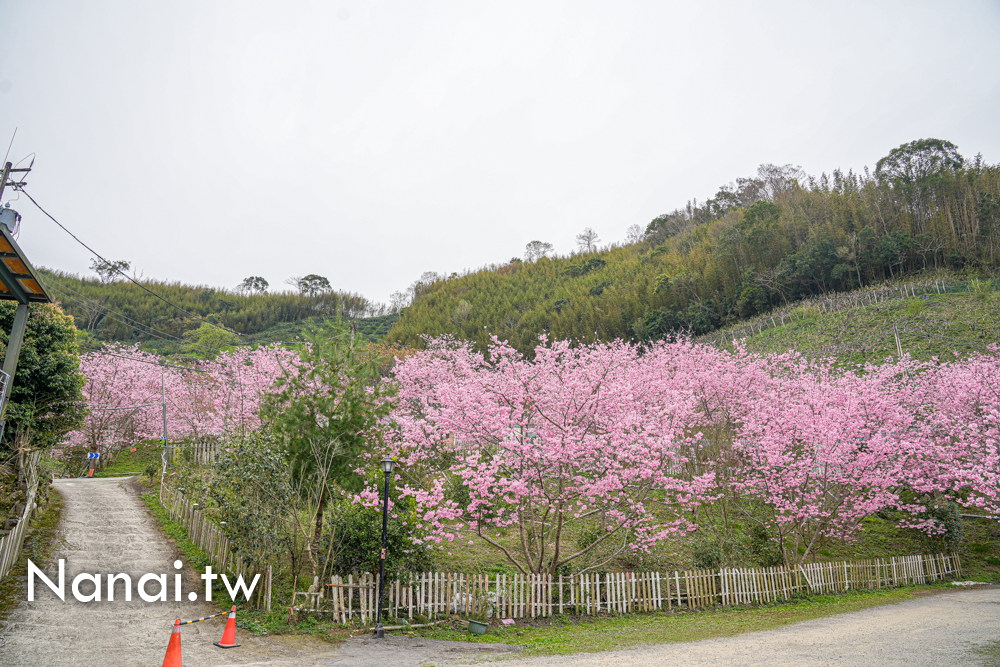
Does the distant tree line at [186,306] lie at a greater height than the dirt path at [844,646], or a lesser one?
greater

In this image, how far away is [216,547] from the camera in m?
11.5

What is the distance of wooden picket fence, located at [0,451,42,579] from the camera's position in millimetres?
9477

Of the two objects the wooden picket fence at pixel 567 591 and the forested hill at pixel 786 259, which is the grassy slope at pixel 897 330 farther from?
the wooden picket fence at pixel 567 591

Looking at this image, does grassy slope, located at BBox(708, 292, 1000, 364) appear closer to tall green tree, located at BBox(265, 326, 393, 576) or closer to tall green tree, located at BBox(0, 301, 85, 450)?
tall green tree, located at BBox(265, 326, 393, 576)

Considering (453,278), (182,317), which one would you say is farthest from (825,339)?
(182,317)

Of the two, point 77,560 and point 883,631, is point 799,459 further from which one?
point 77,560

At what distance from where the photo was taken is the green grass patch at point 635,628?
874 cm

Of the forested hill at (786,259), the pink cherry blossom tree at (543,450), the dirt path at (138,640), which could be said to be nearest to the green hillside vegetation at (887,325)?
the forested hill at (786,259)

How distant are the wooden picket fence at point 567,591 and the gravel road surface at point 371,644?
2.91ft

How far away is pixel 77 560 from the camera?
1118cm

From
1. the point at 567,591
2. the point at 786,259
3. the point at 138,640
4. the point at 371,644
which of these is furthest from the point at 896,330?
the point at 138,640

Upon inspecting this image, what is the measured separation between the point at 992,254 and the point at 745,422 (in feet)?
127

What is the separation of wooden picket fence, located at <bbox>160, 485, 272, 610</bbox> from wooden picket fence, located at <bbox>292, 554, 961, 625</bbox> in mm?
966

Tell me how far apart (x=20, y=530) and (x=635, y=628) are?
1313 cm
